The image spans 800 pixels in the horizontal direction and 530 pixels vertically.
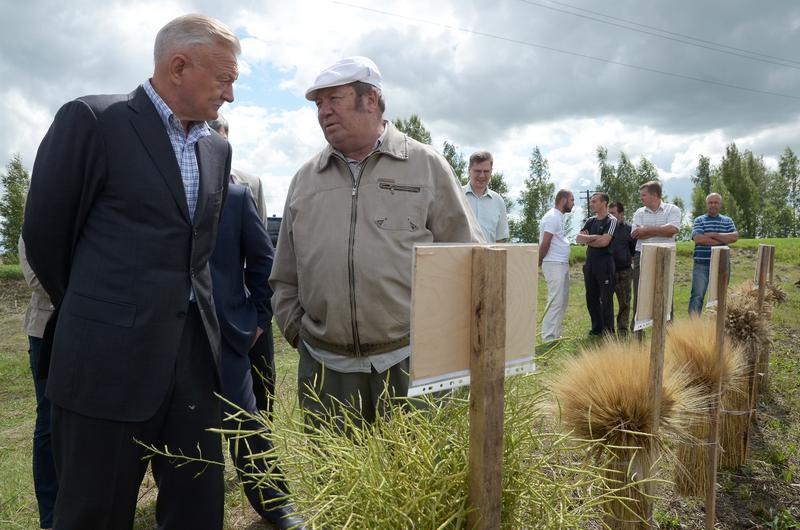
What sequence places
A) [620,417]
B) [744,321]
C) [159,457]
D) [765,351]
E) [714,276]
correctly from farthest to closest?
[765,351] → [744,321] → [714,276] → [620,417] → [159,457]

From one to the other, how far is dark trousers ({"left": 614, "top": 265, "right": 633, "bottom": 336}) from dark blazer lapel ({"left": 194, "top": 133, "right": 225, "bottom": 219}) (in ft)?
21.0

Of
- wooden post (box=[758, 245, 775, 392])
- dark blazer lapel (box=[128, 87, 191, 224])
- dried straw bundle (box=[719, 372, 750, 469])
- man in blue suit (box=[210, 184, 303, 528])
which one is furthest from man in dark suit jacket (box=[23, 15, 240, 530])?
wooden post (box=[758, 245, 775, 392])

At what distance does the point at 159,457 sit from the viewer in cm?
198

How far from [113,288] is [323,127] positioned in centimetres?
100

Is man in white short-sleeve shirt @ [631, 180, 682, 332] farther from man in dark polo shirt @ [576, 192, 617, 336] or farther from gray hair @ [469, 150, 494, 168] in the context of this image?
gray hair @ [469, 150, 494, 168]

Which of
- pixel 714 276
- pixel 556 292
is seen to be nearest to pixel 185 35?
pixel 714 276

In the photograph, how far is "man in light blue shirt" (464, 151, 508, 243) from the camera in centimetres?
559

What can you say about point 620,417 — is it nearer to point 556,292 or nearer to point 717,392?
point 717,392

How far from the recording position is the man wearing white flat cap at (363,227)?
2229 mm

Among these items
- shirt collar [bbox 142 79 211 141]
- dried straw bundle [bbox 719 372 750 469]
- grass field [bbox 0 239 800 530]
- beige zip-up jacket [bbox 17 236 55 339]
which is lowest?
grass field [bbox 0 239 800 530]

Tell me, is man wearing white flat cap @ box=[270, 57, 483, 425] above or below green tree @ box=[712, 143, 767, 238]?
below

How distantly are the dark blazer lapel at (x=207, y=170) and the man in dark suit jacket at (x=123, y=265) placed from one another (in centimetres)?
1

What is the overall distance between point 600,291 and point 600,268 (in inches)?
11.6

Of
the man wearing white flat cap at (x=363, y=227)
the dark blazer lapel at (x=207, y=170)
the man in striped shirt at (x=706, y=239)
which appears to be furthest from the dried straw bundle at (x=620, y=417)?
the man in striped shirt at (x=706, y=239)
